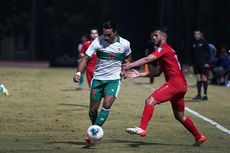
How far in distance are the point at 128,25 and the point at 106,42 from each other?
4220 centimetres

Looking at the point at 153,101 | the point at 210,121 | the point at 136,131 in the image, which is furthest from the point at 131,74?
the point at 210,121

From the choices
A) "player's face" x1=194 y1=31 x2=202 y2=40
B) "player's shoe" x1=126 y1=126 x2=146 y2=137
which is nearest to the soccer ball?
"player's shoe" x1=126 y1=126 x2=146 y2=137

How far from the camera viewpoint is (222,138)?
1536 centimetres

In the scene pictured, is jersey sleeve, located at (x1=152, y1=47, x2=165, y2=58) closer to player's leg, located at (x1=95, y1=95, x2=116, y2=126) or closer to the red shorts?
the red shorts

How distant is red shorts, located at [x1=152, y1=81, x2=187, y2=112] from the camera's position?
14070 millimetres

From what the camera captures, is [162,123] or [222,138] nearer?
[222,138]

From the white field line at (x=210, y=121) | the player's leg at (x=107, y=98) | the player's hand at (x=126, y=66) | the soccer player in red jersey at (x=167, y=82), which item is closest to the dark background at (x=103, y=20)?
the white field line at (x=210, y=121)

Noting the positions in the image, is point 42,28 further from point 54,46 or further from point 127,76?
point 127,76

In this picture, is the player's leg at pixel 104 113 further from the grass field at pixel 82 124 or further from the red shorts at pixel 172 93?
the red shorts at pixel 172 93

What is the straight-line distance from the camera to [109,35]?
14344 millimetres

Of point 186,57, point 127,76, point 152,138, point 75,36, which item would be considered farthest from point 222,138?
point 75,36

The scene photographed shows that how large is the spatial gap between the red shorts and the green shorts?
78 cm

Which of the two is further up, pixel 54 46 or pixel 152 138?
pixel 152 138

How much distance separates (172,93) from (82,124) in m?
4.01
